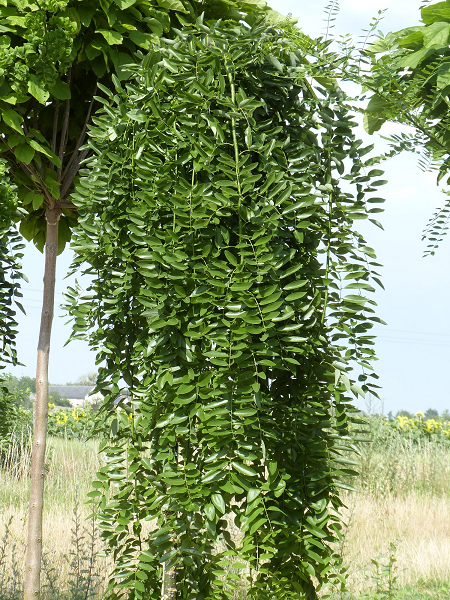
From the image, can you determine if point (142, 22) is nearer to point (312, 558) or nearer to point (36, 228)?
point (36, 228)

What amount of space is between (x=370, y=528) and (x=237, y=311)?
326 cm

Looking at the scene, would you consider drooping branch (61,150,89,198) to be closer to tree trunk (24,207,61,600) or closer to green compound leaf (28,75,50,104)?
tree trunk (24,207,61,600)

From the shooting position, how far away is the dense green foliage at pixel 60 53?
90.4 inches

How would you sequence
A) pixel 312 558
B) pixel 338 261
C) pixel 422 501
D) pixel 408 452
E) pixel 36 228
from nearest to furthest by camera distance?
pixel 312 558, pixel 338 261, pixel 36 228, pixel 422 501, pixel 408 452

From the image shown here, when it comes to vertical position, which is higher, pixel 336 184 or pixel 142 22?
pixel 142 22

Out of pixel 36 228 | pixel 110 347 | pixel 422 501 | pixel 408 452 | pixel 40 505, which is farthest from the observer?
pixel 408 452

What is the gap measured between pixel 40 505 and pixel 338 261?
1820mm

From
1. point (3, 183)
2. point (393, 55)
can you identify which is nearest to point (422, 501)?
point (393, 55)

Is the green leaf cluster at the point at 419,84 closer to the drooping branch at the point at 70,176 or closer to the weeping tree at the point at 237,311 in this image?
the weeping tree at the point at 237,311

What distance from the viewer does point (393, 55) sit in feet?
7.98

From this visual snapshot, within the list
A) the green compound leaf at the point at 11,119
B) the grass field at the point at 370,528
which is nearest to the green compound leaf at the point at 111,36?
the green compound leaf at the point at 11,119

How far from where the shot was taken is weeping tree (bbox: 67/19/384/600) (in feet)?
4.96

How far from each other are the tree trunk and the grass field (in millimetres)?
155

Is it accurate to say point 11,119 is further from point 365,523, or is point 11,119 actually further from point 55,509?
point 365,523
